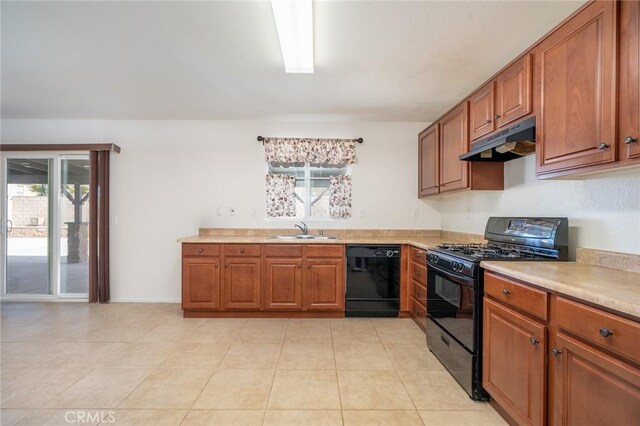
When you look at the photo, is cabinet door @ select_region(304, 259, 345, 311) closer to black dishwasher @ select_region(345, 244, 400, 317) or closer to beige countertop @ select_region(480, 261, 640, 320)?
black dishwasher @ select_region(345, 244, 400, 317)

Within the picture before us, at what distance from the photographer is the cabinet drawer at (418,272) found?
292 cm

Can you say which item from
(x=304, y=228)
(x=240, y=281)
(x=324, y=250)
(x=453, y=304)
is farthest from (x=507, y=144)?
(x=240, y=281)

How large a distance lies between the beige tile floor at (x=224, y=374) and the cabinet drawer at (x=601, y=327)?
900mm

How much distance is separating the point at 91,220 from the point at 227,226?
1736 millimetres

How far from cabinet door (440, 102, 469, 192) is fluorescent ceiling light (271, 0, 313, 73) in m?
1.46

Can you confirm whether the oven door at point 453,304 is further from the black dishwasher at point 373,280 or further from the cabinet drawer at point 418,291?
the black dishwasher at point 373,280

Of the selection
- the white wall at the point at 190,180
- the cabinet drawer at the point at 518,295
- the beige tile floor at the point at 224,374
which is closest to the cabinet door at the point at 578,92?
the cabinet drawer at the point at 518,295

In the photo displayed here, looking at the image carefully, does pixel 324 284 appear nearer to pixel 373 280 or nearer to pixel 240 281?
pixel 373 280

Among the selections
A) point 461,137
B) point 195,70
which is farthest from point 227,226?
point 461,137

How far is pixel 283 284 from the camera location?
3.30m

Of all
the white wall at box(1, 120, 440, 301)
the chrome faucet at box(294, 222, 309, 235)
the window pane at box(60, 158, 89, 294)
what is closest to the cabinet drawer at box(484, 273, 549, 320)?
the white wall at box(1, 120, 440, 301)

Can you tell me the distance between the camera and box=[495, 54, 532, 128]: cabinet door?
6.09 feet

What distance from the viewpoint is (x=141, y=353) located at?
2.49 m

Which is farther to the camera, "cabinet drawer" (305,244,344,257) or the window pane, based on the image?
the window pane
